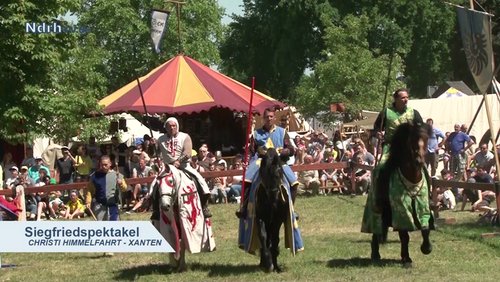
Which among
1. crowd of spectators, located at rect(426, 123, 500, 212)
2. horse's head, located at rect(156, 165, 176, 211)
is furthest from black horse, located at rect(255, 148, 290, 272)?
crowd of spectators, located at rect(426, 123, 500, 212)

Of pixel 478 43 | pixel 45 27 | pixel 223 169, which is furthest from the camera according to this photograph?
pixel 45 27

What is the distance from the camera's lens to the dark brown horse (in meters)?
10.8

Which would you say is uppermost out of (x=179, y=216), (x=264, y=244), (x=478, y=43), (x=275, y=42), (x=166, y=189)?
(x=275, y=42)

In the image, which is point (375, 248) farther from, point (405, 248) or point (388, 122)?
point (388, 122)

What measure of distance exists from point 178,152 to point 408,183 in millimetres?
2687

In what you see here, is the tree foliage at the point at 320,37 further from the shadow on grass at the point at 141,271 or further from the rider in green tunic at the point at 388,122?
the shadow on grass at the point at 141,271

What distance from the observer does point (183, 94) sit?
2630 centimetres

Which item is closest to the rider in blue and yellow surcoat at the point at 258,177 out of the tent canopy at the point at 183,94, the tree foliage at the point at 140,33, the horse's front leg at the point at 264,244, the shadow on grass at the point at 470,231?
the horse's front leg at the point at 264,244

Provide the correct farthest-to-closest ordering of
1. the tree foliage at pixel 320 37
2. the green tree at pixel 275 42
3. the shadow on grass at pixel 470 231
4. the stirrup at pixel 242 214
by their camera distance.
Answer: the green tree at pixel 275 42
the tree foliage at pixel 320 37
the shadow on grass at pixel 470 231
the stirrup at pixel 242 214

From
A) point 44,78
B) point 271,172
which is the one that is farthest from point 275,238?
point 44,78

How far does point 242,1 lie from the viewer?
2243 inches

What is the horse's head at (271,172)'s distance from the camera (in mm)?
10797

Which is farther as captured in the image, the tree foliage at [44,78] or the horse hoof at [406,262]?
the tree foliage at [44,78]

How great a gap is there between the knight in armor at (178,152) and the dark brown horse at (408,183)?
216cm
